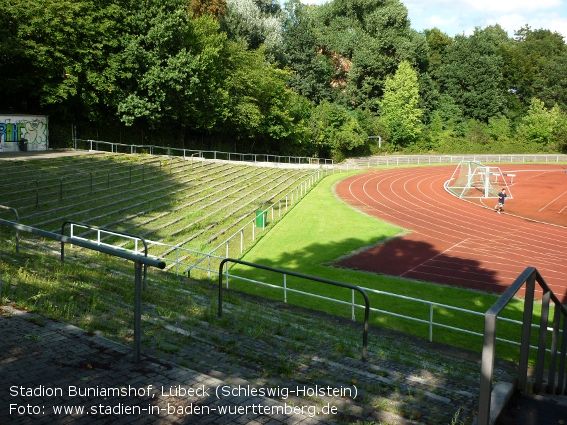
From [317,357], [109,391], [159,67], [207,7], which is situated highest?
[207,7]

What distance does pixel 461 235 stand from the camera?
91.9ft

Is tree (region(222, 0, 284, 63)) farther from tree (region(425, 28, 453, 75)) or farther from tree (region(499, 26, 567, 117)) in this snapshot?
tree (region(499, 26, 567, 117))

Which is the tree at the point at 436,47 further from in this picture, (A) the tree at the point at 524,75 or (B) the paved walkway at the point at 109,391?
(B) the paved walkway at the point at 109,391

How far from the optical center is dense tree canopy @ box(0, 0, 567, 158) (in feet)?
129

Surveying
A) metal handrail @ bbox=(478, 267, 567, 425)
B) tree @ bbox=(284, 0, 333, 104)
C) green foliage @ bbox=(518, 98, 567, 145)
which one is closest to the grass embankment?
metal handrail @ bbox=(478, 267, 567, 425)

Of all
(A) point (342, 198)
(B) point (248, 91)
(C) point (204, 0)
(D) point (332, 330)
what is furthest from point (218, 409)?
(C) point (204, 0)

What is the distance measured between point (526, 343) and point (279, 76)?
5553cm

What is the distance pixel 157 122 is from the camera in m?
44.9

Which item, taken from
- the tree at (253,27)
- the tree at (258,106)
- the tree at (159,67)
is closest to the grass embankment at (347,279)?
the tree at (159,67)

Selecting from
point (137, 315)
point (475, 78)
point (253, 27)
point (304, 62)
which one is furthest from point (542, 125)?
point (137, 315)

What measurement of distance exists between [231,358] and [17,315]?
2457 mm

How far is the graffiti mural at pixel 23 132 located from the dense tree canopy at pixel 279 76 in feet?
6.46

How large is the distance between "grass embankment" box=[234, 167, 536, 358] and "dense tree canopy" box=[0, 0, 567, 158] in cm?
1842

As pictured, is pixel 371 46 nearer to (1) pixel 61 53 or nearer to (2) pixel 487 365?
(1) pixel 61 53
